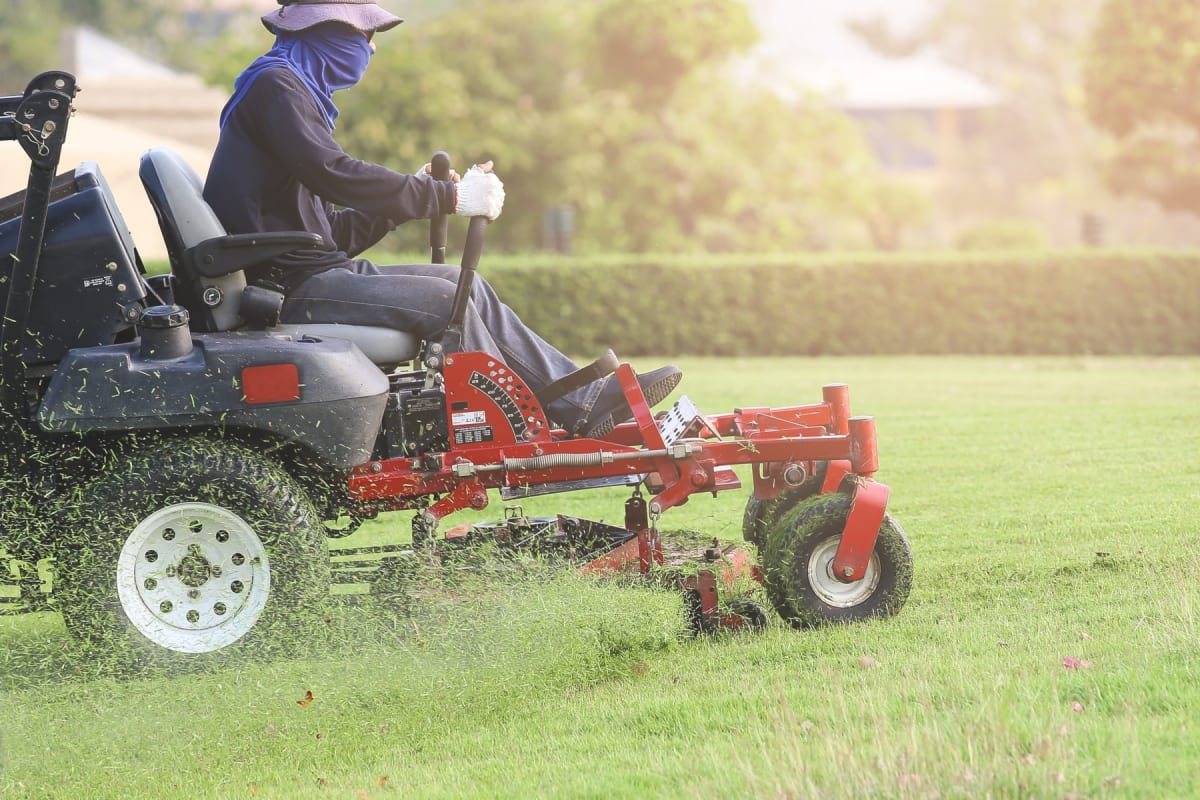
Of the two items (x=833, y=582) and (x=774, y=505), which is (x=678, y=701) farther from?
(x=774, y=505)

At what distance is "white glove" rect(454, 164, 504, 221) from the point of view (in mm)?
4848

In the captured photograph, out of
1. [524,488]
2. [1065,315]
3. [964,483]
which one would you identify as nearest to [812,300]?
[1065,315]

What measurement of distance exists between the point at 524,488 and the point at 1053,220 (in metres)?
50.0

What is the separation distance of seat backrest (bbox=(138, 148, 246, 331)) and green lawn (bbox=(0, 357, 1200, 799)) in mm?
1047

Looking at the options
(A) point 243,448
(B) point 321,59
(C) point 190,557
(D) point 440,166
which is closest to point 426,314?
(D) point 440,166

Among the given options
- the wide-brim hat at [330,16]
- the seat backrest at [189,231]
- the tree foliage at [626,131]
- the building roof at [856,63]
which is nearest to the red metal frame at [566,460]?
the seat backrest at [189,231]

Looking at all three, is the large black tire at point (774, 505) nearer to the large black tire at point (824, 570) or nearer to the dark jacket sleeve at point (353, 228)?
the large black tire at point (824, 570)

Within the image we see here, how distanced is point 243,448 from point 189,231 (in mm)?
684

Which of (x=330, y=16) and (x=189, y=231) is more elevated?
(x=330, y=16)

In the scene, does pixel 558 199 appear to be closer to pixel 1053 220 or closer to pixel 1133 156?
pixel 1133 156

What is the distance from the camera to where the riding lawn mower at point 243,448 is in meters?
4.62

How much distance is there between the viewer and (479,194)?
4.86 meters

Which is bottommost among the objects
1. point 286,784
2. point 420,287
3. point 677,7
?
point 286,784

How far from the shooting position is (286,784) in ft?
12.6
